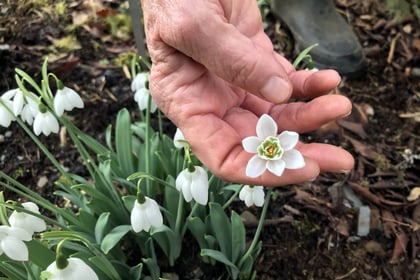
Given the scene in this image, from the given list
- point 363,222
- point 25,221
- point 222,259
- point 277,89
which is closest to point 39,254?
point 25,221

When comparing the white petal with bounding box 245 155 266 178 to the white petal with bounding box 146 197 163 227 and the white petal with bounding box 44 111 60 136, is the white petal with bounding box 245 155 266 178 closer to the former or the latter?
the white petal with bounding box 146 197 163 227

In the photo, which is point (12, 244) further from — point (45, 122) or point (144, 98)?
point (144, 98)

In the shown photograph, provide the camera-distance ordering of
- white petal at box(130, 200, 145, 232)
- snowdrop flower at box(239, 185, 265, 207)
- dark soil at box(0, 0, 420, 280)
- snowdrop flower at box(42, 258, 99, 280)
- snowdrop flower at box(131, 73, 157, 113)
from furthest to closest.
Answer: dark soil at box(0, 0, 420, 280) < snowdrop flower at box(131, 73, 157, 113) < snowdrop flower at box(239, 185, 265, 207) < white petal at box(130, 200, 145, 232) < snowdrop flower at box(42, 258, 99, 280)

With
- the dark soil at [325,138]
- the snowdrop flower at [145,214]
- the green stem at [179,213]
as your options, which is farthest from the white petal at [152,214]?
the dark soil at [325,138]

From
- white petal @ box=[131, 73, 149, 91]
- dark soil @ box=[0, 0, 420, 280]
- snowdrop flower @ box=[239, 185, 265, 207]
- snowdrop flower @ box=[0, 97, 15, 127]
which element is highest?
snowdrop flower @ box=[0, 97, 15, 127]

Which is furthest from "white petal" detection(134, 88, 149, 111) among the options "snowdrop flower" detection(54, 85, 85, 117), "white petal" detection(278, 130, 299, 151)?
"white petal" detection(278, 130, 299, 151)

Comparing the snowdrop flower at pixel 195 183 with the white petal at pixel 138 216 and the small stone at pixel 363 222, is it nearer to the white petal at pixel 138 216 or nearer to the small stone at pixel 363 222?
the white petal at pixel 138 216
